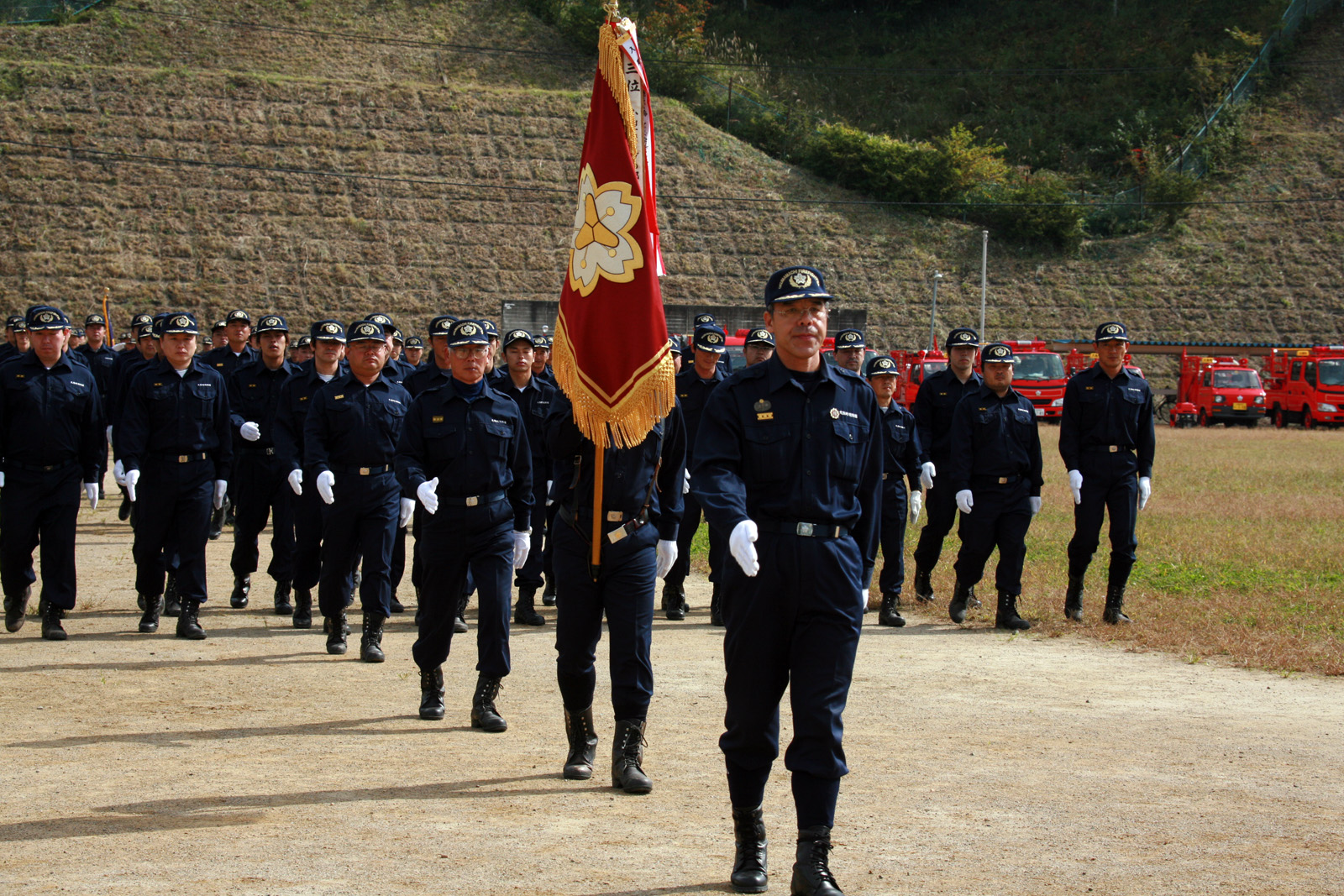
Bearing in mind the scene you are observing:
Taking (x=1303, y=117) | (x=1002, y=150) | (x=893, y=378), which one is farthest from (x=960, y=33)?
(x=893, y=378)

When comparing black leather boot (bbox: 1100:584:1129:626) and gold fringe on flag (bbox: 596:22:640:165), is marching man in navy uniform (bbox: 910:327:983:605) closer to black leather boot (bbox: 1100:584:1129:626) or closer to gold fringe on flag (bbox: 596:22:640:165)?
black leather boot (bbox: 1100:584:1129:626)

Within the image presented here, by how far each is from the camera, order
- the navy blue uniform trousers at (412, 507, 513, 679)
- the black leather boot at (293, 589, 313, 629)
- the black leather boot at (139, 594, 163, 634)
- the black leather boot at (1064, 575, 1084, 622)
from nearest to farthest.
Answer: the navy blue uniform trousers at (412, 507, 513, 679) < the black leather boot at (139, 594, 163, 634) < the black leather boot at (293, 589, 313, 629) < the black leather boot at (1064, 575, 1084, 622)

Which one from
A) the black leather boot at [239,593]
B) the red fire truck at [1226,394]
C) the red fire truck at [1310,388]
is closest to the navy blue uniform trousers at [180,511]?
the black leather boot at [239,593]

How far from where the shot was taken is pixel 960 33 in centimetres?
7288

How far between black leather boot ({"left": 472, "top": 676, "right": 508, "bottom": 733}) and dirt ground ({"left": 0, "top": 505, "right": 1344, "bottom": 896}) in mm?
111

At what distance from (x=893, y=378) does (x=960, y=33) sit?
218 ft

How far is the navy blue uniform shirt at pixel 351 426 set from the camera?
9.38 metres

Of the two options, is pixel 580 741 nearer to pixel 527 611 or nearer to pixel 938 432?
pixel 527 611

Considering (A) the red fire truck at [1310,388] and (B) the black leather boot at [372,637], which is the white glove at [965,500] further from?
(A) the red fire truck at [1310,388]

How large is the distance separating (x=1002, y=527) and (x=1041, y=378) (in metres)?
30.4

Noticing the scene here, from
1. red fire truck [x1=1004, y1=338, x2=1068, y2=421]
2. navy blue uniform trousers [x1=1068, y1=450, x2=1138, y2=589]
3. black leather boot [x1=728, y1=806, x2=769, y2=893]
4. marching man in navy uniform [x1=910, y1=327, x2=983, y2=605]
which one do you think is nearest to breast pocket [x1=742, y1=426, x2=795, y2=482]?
black leather boot [x1=728, y1=806, x2=769, y2=893]

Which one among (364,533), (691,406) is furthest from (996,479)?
(364,533)

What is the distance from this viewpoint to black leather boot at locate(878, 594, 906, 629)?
11.1 metres

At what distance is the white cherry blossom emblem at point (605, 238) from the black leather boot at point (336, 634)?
3.76m
